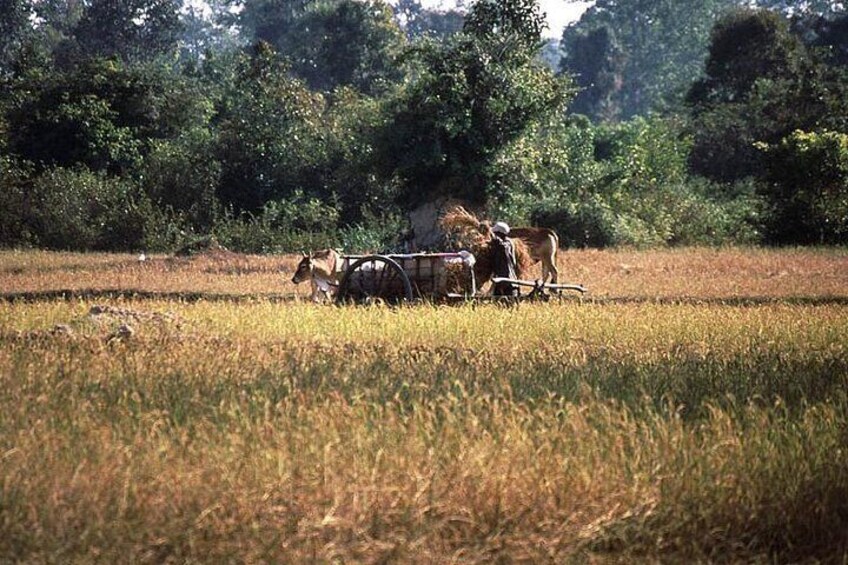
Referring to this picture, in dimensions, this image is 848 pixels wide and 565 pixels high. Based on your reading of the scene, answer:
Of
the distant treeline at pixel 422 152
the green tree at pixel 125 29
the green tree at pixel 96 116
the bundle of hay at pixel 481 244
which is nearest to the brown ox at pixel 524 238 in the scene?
the bundle of hay at pixel 481 244

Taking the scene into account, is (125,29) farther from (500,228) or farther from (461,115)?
(500,228)

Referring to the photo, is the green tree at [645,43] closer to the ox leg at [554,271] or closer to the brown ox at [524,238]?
the ox leg at [554,271]

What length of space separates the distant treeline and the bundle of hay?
537 centimetres

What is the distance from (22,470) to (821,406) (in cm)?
364

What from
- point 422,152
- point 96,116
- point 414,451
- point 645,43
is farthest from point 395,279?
point 645,43

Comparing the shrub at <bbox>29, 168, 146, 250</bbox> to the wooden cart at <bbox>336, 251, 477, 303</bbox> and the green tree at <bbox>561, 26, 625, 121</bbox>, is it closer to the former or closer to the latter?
the wooden cart at <bbox>336, 251, 477, 303</bbox>

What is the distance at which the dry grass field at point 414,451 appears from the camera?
4949 mm

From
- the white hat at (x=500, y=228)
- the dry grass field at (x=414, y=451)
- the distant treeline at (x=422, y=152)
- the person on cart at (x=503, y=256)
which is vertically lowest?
the dry grass field at (x=414, y=451)

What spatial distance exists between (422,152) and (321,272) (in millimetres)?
7202

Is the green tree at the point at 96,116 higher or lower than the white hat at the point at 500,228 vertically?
higher

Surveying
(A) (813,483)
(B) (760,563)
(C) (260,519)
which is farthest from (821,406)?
(C) (260,519)

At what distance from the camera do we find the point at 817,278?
60.5ft

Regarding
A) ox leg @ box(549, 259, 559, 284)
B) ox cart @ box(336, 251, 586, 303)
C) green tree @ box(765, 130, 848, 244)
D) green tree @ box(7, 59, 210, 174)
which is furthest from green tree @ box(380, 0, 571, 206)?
green tree @ box(7, 59, 210, 174)

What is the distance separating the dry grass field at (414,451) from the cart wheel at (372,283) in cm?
327
